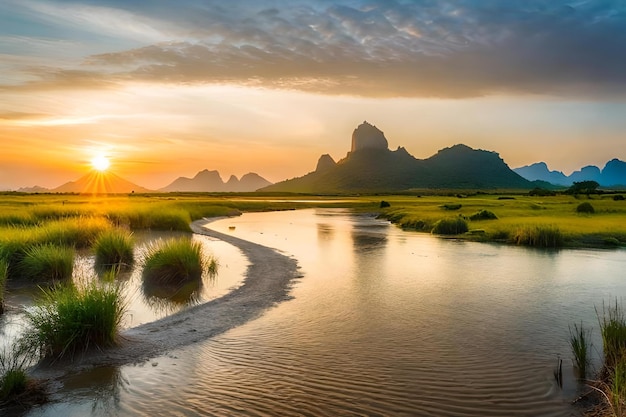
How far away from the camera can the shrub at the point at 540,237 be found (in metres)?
36.2

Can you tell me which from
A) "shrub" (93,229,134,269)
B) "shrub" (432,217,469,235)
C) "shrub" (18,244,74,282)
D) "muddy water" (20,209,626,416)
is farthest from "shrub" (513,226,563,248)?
"shrub" (18,244,74,282)

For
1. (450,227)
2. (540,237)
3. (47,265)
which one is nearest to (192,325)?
(47,265)

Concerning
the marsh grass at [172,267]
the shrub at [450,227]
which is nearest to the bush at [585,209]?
the shrub at [450,227]

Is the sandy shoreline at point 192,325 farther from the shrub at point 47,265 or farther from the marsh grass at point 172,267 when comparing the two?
the shrub at point 47,265

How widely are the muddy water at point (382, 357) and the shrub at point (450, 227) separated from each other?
22.5 meters

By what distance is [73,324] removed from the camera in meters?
11.5

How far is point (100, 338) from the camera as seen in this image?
12.0 meters

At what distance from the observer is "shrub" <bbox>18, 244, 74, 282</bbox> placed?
20547mm

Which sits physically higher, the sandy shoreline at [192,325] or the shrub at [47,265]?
the shrub at [47,265]

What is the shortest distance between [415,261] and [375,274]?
499 cm

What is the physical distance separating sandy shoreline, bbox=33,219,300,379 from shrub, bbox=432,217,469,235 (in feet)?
84.3

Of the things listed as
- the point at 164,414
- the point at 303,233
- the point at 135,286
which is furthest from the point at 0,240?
the point at 303,233

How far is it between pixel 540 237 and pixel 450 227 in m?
10.3

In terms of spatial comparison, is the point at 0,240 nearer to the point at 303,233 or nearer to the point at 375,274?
the point at 375,274
